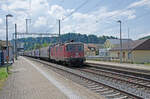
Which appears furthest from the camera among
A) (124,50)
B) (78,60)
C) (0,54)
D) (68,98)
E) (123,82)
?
(124,50)

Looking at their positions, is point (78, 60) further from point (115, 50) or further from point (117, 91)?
point (115, 50)

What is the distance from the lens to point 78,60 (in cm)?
2341

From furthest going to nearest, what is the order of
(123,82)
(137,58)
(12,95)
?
1. (137,58)
2. (123,82)
3. (12,95)

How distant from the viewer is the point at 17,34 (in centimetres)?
4391

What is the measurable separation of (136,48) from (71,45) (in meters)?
18.3

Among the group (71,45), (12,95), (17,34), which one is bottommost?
(12,95)

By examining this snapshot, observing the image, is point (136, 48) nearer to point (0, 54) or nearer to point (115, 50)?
point (115, 50)

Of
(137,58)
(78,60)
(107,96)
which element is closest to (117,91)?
(107,96)

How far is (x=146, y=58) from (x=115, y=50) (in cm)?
850

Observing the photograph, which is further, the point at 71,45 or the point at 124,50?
the point at 124,50

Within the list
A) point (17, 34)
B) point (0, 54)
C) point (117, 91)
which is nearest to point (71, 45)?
point (0, 54)

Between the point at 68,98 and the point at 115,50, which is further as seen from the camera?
the point at 115,50

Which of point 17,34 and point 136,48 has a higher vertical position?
point 17,34

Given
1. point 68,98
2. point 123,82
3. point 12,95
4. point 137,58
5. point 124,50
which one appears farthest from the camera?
point 124,50
